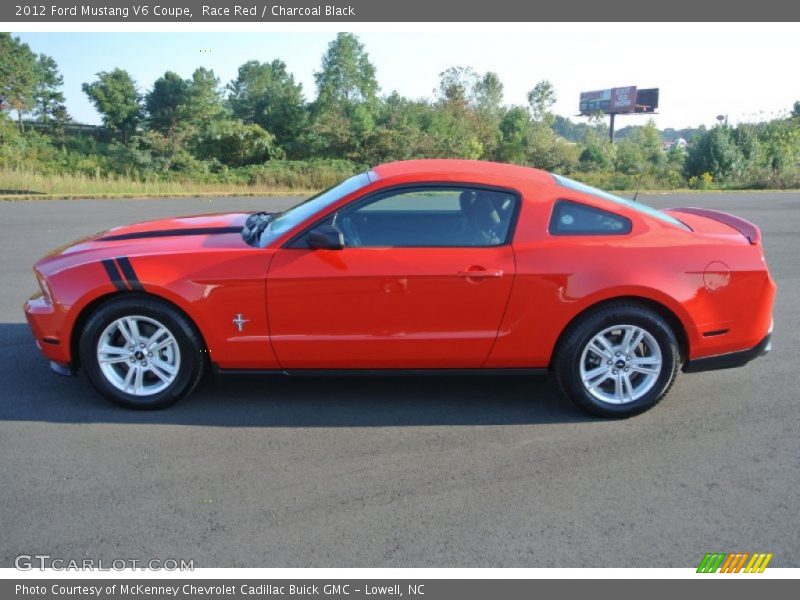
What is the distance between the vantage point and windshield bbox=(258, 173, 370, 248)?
177 inches

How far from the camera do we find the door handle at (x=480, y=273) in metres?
4.28

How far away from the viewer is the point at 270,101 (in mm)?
46812

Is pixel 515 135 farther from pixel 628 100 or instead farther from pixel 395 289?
pixel 628 100

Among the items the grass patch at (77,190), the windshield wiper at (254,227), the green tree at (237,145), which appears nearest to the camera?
the windshield wiper at (254,227)

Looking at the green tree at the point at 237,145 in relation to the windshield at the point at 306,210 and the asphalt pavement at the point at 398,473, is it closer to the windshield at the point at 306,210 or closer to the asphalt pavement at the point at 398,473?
the asphalt pavement at the point at 398,473

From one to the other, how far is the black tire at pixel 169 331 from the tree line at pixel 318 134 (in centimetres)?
2554

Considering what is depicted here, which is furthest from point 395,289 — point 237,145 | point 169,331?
point 237,145

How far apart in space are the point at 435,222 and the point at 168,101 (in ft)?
134

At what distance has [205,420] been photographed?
4.39 metres

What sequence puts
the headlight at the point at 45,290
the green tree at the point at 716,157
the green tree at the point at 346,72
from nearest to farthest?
the headlight at the point at 45,290 → the green tree at the point at 716,157 → the green tree at the point at 346,72

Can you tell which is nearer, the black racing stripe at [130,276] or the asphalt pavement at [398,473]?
the asphalt pavement at [398,473]

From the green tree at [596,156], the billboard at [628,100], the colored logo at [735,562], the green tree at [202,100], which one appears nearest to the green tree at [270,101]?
the green tree at [202,100]

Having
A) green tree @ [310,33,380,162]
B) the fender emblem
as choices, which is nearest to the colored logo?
the fender emblem

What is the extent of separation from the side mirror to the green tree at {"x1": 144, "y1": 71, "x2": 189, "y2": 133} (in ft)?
126
